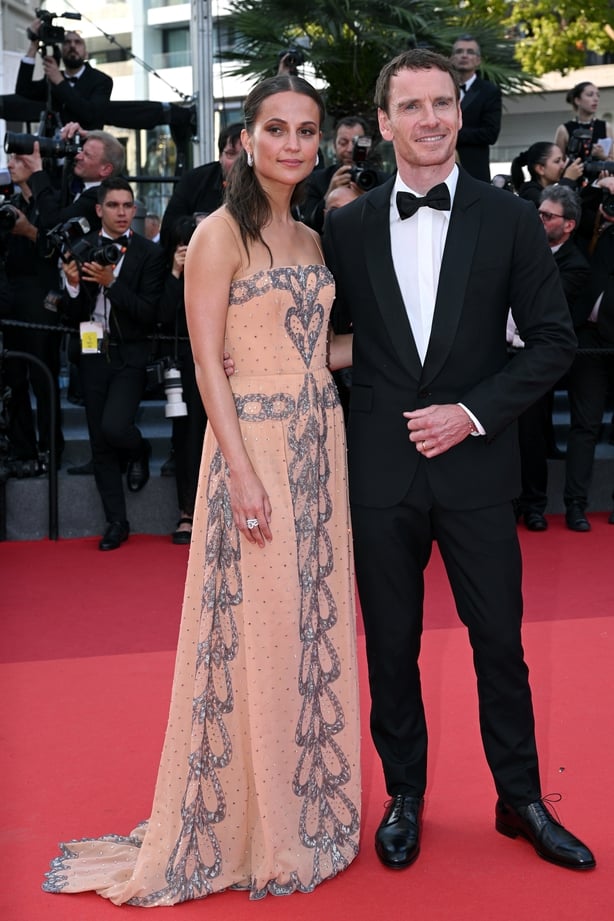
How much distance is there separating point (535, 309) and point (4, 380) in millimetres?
4586

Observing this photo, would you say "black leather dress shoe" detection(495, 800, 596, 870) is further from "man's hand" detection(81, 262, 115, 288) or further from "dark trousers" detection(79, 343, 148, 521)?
"man's hand" detection(81, 262, 115, 288)

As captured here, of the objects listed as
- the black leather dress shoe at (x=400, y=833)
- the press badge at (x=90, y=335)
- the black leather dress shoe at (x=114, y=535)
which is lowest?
the black leather dress shoe at (x=114, y=535)

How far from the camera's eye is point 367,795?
134 inches

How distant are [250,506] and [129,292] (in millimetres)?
3760

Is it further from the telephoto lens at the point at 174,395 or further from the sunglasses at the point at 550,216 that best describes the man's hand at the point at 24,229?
the sunglasses at the point at 550,216

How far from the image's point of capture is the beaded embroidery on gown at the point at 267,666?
286 centimetres

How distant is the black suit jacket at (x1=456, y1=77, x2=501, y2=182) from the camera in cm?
820

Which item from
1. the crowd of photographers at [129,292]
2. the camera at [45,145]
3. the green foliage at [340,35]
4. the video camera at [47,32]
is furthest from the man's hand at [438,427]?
the green foliage at [340,35]

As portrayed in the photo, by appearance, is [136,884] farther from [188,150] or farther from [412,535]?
[188,150]

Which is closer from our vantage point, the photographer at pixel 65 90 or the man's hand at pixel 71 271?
Result: the man's hand at pixel 71 271

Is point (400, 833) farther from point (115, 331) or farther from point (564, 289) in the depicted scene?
point (564, 289)

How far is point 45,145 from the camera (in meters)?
6.89

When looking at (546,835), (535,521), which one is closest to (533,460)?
(535,521)

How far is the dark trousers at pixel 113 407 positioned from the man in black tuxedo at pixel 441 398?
353 centimetres
